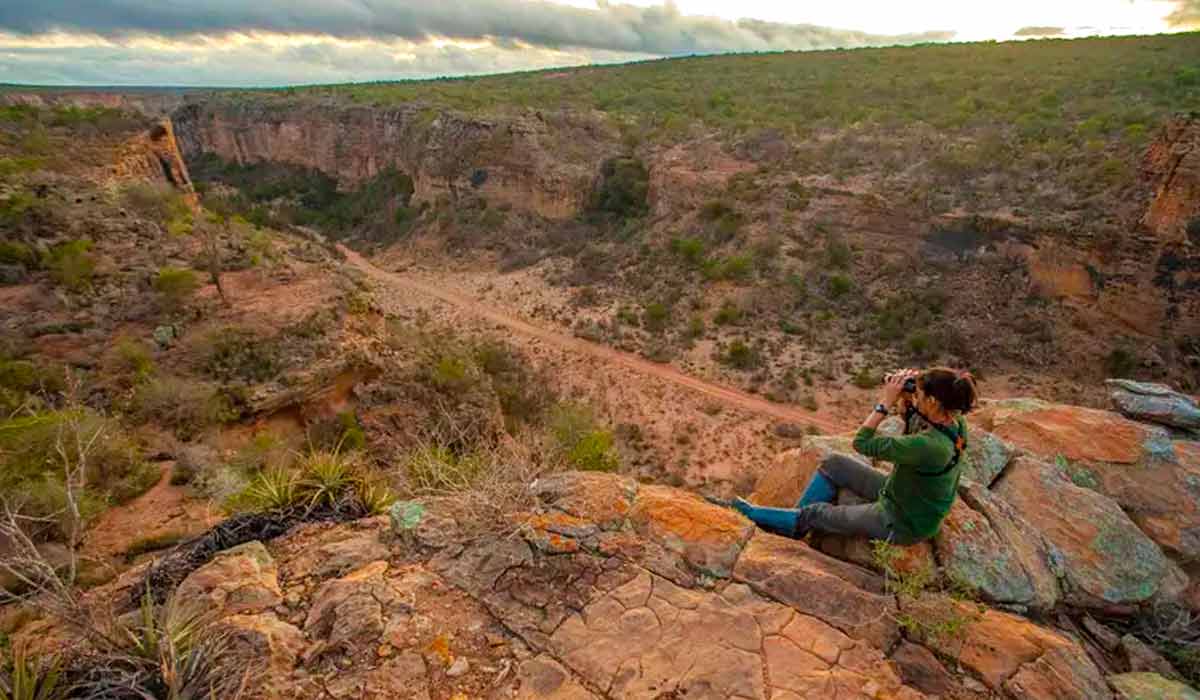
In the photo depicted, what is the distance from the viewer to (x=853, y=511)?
143 inches

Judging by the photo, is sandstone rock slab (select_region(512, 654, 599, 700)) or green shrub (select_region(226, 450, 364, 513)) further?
green shrub (select_region(226, 450, 364, 513))

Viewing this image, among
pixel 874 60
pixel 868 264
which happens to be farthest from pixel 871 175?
pixel 874 60

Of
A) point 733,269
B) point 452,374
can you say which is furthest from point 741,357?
point 452,374

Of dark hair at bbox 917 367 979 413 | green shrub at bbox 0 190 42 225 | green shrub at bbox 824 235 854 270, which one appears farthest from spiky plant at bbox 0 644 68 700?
green shrub at bbox 824 235 854 270

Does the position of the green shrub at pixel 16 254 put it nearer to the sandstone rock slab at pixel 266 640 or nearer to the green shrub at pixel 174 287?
the green shrub at pixel 174 287

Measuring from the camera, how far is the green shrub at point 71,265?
32.2 feet

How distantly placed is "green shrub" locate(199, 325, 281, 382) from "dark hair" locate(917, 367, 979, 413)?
29.6ft

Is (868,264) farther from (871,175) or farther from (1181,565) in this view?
(1181,565)

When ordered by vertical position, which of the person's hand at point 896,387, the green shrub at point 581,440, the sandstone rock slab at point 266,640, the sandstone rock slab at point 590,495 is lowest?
the green shrub at point 581,440

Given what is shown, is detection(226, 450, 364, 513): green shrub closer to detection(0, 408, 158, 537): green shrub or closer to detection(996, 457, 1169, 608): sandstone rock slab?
detection(0, 408, 158, 537): green shrub

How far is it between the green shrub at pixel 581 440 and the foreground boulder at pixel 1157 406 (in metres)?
5.80

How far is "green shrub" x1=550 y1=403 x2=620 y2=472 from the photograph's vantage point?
8586 mm

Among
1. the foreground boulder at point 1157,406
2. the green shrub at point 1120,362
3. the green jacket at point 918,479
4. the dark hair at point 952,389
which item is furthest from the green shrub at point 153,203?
the green shrub at point 1120,362

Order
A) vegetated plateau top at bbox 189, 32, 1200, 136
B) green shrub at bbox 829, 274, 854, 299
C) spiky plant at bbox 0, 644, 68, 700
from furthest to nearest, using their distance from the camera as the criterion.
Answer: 1. vegetated plateau top at bbox 189, 32, 1200, 136
2. green shrub at bbox 829, 274, 854, 299
3. spiky plant at bbox 0, 644, 68, 700
